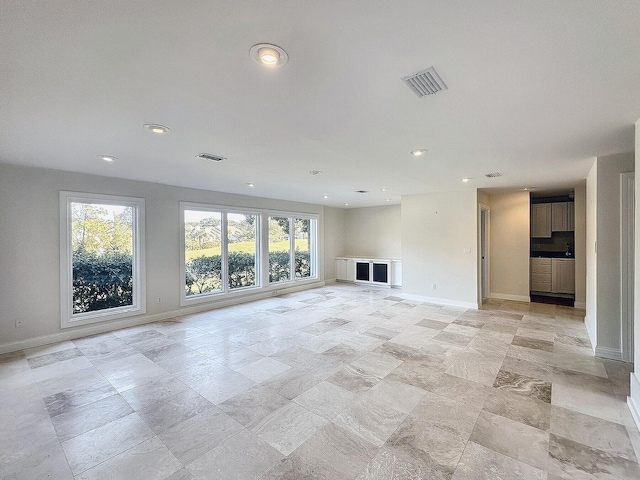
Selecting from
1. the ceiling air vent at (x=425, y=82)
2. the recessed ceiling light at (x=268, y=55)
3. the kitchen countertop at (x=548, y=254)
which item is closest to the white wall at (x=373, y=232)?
the kitchen countertop at (x=548, y=254)

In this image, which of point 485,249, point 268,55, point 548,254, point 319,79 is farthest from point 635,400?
point 548,254

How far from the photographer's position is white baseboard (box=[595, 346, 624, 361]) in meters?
3.62

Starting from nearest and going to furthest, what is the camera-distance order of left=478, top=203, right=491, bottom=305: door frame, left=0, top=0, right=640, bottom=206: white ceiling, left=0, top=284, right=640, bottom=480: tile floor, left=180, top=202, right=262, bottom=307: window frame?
left=0, top=0, right=640, bottom=206: white ceiling
left=0, top=284, right=640, bottom=480: tile floor
left=180, top=202, right=262, bottom=307: window frame
left=478, top=203, right=491, bottom=305: door frame

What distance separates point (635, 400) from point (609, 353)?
155 cm

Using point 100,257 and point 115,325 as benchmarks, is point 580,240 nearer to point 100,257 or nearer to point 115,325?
point 115,325

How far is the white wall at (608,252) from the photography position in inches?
143

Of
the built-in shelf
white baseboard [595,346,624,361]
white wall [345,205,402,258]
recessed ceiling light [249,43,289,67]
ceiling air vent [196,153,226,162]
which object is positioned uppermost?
ceiling air vent [196,153,226,162]

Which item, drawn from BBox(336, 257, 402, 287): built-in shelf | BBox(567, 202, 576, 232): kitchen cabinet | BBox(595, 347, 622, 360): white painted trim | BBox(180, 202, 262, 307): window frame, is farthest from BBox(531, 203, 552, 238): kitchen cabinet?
BBox(180, 202, 262, 307): window frame

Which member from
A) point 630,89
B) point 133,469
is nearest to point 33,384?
point 133,469

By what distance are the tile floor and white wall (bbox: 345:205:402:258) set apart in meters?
4.90

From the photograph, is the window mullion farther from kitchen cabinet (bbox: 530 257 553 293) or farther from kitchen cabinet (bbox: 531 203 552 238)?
kitchen cabinet (bbox: 531 203 552 238)

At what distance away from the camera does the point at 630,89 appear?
200cm

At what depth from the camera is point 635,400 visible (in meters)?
2.47

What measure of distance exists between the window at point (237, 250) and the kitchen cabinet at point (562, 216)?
21.3 feet
